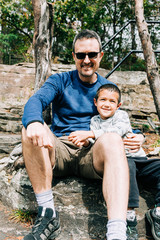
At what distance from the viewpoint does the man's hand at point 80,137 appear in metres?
1.91

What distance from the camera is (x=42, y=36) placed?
3932 millimetres

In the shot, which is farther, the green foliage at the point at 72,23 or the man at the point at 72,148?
the green foliage at the point at 72,23

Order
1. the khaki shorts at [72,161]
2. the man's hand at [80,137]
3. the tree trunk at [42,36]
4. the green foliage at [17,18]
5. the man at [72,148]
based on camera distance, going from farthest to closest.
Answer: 1. the green foliage at [17,18]
2. the tree trunk at [42,36]
3. the khaki shorts at [72,161]
4. the man's hand at [80,137]
5. the man at [72,148]

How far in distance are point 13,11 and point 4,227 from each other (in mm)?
10065

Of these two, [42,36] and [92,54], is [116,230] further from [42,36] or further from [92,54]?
[42,36]

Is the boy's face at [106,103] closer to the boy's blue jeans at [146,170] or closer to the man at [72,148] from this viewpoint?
the man at [72,148]

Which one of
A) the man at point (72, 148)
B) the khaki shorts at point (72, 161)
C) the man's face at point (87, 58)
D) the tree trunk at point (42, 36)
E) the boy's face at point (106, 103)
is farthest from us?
the tree trunk at point (42, 36)

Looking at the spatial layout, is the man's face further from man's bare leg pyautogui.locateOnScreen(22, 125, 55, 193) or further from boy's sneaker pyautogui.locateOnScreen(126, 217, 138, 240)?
boy's sneaker pyautogui.locateOnScreen(126, 217, 138, 240)

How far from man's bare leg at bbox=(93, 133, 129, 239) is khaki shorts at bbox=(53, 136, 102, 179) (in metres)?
0.19

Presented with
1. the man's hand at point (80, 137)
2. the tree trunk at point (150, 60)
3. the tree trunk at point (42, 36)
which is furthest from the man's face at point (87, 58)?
the tree trunk at point (42, 36)

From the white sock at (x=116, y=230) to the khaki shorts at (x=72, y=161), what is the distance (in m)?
0.52

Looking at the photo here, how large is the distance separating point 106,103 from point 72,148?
542 millimetres

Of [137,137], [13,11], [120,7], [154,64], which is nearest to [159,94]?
[154,64]

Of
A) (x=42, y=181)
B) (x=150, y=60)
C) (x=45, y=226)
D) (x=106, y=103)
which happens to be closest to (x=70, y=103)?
(x=106, y=103)
